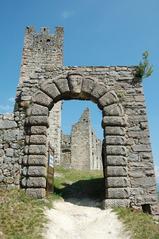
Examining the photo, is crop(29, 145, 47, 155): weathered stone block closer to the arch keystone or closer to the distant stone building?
the arch keystone

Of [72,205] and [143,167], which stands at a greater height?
[143,167]

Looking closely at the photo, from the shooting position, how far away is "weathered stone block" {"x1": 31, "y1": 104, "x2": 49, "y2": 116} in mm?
8633

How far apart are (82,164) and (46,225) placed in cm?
1793

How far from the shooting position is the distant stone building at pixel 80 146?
24125mm

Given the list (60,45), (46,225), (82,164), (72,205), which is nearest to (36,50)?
(60,45)

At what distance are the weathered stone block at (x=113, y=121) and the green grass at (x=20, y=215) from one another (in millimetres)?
2758

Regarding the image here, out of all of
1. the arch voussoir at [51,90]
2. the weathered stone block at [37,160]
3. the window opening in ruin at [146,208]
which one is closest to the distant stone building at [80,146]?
the arch voussoir at [51,90]

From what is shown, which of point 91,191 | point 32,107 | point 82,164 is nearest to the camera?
point 32,107

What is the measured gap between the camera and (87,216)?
7.35 m

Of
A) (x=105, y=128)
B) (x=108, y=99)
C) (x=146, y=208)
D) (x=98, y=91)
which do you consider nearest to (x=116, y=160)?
(x=105, y=128)

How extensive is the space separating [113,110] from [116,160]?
152 cm

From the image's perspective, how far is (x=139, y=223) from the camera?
6.57m

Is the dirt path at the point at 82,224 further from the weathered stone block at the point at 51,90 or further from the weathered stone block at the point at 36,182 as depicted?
the weathered stone block at the point at 51,90

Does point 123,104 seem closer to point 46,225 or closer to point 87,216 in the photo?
point 87,216
